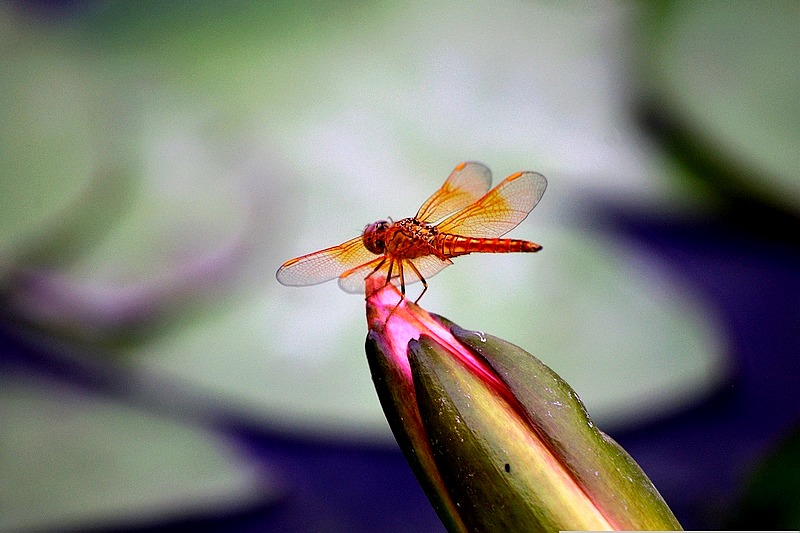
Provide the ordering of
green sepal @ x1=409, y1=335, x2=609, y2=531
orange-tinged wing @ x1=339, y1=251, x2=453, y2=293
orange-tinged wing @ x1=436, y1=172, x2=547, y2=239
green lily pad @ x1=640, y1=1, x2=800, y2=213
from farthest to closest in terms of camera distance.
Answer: green lily pad @ x1=640, y1=1, x2=800, y2=213 → orange-tinged wing @ x1=436, y1=172, x2=547, y2=239 → orange-tinged wing @ x1=339, y1=251, x2=453, y2=293 → green sepal @ x1=409, y1=335, x2=609, y2=531

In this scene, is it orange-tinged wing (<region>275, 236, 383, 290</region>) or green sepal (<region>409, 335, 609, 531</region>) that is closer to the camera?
green sepal (<region>409, 335, 609, 531</region>)

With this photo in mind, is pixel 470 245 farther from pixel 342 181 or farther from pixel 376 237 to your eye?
pixel 342 181

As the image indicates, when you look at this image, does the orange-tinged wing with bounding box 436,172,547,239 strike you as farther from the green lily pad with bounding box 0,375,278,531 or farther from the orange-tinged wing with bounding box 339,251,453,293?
the green lily pad with bounding box 0,375,278,531

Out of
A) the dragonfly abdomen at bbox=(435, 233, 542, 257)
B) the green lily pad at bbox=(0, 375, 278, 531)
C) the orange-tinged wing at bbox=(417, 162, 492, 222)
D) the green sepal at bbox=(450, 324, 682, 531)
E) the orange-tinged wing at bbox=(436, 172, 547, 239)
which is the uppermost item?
the green lily pad at bbox=(0, 375, 278, 531)

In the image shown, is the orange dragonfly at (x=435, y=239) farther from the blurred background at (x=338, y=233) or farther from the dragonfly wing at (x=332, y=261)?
the blurred background at (x=338, y=233)

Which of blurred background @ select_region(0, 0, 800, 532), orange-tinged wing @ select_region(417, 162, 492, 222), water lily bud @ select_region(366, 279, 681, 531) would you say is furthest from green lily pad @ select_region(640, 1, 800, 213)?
water lily bud @ select_region(366, 279, 681, 531)

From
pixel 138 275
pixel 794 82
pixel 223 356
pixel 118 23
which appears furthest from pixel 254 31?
pixel 794 82

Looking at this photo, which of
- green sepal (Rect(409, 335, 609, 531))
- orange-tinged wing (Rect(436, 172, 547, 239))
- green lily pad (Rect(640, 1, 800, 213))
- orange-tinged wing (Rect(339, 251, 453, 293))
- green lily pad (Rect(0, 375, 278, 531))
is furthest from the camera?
green lily pad (Rect(640, 1, 800, 213))
